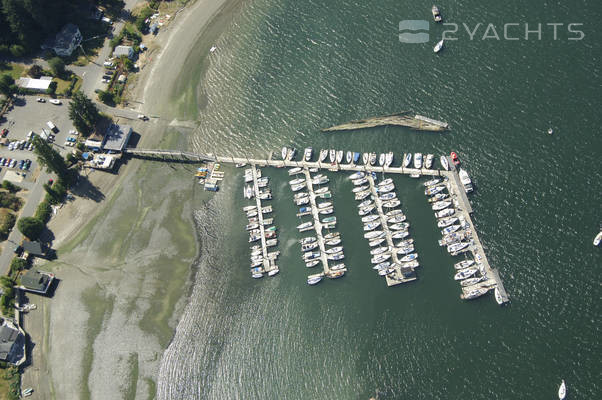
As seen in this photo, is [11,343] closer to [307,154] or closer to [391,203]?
[307,154]

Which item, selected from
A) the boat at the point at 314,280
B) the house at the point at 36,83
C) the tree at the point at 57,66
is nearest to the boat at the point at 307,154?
the boat at the point at 314,280

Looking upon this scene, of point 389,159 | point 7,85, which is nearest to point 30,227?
point 7,85

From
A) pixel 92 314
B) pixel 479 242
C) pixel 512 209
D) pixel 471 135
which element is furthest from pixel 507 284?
pixel 92 314

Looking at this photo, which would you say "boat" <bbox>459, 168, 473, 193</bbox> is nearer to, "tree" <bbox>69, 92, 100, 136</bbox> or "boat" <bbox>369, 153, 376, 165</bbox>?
"boat" <bbox>369, 153, 376, 165</bbox>

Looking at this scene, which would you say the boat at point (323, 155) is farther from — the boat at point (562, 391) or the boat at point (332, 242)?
the boat at point (562, 391)

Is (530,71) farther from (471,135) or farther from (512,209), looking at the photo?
(512,209)

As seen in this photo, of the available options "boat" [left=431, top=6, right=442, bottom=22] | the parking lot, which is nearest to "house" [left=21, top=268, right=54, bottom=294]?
the parking lot
